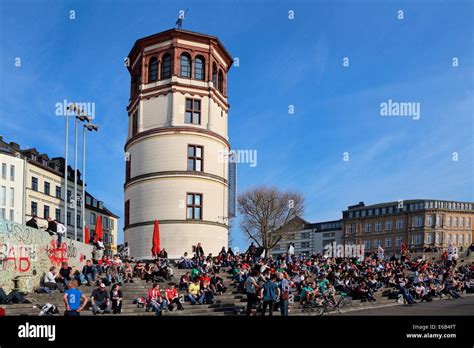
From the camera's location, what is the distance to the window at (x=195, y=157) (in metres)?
36.6

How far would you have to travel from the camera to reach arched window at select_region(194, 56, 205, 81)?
3766 centimetres

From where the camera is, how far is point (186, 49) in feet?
122

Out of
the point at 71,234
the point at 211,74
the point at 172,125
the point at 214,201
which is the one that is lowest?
the point at 71,234

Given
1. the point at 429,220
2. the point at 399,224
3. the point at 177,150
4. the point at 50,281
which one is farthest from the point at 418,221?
the point at 50,281

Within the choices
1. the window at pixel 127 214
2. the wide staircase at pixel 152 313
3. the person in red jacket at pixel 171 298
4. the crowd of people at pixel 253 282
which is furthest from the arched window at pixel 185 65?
the person in red jacket at pixel 171 298

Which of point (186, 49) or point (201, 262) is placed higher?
point (186, 49)

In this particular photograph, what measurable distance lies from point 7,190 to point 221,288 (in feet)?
148

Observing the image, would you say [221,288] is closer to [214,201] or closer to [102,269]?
[102,269]

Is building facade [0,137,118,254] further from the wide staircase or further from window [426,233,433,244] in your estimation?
window [426,233,433,244]

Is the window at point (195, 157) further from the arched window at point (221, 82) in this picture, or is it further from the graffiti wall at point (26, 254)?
the graffiti wall at point (26, 254)

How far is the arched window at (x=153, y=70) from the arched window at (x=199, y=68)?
2999 millimetres
